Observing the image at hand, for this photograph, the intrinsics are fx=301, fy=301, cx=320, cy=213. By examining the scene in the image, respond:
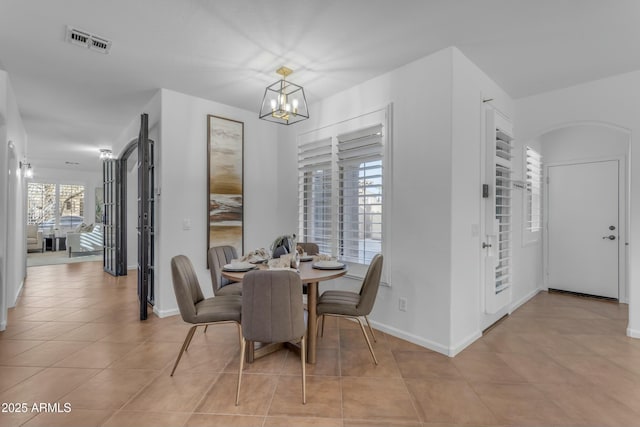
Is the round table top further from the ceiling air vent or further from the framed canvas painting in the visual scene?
the ceiling air vent

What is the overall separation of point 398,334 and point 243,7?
3.14 metres

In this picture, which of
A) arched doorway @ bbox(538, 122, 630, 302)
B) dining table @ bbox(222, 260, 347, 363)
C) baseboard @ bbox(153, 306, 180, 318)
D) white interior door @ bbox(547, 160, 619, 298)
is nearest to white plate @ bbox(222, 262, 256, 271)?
dining table @ bbox(222, 260, 347, 363)

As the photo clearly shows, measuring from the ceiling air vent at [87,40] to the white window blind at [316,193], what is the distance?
234cm

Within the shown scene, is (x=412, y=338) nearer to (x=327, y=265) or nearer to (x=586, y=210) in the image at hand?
(x=327, y=265)

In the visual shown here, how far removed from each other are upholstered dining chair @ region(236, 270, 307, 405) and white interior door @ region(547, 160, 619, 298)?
4752 mm

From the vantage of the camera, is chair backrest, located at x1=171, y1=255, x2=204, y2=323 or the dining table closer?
chair backrest, located at x1=171, y1=255, x2=204, y2=323

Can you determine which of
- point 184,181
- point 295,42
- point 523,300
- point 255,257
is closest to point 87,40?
point 184,181

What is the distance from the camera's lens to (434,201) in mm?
2773

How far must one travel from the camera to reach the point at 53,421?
180 cm

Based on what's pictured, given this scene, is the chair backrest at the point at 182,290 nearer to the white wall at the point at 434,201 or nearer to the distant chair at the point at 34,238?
the white wall at the point at 434,201

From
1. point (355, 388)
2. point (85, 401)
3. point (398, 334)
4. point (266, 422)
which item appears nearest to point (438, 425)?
point (355, 388)

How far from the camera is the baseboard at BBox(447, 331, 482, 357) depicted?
8.66 ft

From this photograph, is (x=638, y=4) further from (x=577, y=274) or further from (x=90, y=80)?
(x=90, y=80)

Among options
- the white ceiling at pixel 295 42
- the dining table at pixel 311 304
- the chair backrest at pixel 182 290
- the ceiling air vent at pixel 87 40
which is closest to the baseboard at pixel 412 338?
Result: the dining table at pixel 311 304
